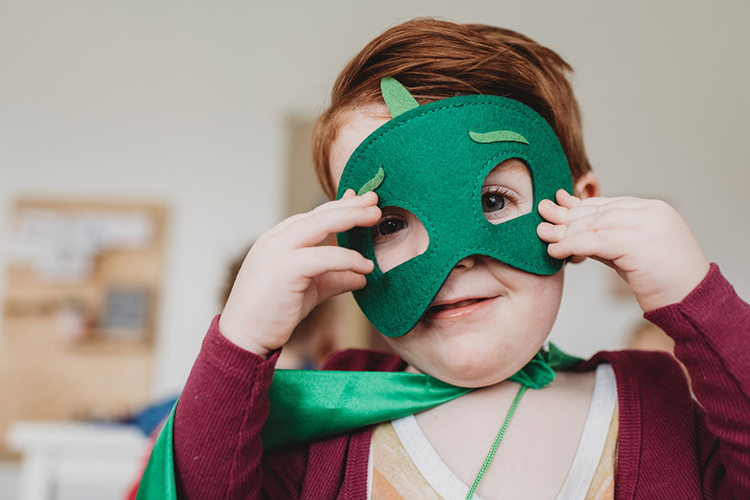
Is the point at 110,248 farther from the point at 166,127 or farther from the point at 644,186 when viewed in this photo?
the point at 644,186

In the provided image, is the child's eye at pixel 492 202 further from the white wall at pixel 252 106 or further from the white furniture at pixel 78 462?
the white wall at pixel 252 106

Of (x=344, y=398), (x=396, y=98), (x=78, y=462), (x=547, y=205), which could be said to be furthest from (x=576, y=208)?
(x=78, y=462)

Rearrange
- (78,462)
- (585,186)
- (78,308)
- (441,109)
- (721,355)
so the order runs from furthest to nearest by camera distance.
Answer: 1. (78,308)
2. (78,462)
3. (585,186)
4. (441,109)
5. (721,355)

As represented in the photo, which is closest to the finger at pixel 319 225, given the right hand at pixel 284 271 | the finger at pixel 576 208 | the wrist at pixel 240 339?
the right hand at pixel 284 271

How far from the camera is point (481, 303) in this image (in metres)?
0.73

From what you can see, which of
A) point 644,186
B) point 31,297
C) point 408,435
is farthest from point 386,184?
point 31,297

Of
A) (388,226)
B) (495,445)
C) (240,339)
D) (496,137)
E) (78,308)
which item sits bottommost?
(78,308)

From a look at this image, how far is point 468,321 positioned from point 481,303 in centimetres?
3

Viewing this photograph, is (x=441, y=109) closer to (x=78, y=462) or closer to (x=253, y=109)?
(x=78, y=462)

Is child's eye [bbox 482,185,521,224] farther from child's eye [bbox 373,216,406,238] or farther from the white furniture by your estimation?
the white furniture

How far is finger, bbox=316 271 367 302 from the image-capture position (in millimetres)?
765

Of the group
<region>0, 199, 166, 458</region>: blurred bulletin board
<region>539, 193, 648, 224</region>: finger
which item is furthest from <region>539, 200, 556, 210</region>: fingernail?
<region>0, 199, 166, 458</region>: blurred bulletin board

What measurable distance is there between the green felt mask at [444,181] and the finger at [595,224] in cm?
1

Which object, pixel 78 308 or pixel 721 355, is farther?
pixel 78 308
